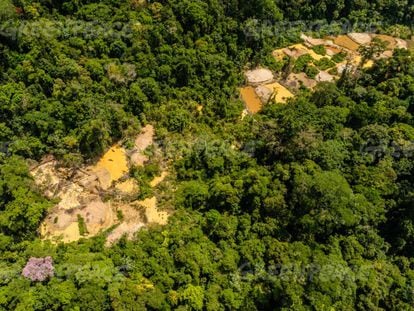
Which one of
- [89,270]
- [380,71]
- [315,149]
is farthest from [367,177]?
[89,270]

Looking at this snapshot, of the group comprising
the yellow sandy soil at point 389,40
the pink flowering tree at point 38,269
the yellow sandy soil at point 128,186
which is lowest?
the yellow sandy soil at point 128,186

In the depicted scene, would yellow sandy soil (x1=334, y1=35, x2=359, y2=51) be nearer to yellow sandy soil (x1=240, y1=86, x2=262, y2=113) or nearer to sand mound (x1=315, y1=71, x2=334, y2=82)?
sand mound (x1=315, y1=71, x2=334, y2=82)

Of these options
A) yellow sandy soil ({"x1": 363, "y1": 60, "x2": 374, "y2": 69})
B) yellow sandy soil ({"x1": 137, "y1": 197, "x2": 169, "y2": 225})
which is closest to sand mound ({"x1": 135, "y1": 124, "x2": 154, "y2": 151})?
yellow sandy soil ({"x1": 137, "y1": 197, "x2": 169, "y2": 225})

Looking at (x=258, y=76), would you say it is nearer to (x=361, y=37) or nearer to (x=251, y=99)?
(x=251, y=99)

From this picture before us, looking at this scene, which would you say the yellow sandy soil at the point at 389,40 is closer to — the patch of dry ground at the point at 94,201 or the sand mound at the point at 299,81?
the sand mound at the point at 299,81

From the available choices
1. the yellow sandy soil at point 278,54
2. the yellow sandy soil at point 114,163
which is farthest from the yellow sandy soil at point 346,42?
the yellow sandy soil at point 114,163

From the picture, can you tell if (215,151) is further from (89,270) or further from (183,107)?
(89,270)
